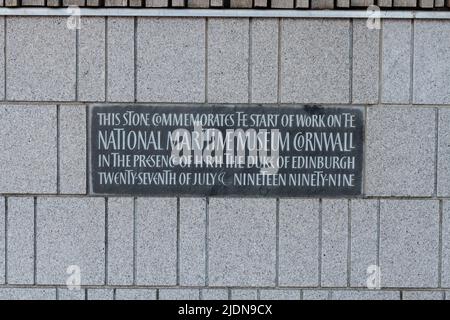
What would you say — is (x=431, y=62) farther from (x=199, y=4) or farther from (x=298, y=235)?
(x=199, y=4)

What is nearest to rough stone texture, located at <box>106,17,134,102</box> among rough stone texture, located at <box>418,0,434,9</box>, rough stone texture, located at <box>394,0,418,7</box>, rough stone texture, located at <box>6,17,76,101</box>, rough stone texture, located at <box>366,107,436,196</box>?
rough stone texture, located at <box>6,17,76,101</box>

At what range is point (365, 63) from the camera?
6.38m

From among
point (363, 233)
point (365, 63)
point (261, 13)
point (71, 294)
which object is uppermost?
point (261, 13)

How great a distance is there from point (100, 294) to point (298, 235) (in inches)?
66.6

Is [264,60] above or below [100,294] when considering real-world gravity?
above

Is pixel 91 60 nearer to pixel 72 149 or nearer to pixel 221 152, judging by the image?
pixel 72 149

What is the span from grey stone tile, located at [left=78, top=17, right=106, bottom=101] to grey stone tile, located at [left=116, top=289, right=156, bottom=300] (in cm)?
158

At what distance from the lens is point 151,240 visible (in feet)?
21.2

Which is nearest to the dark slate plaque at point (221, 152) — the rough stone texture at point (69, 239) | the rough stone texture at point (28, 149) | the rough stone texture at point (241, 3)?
the rough stone texture at point (69, 239)

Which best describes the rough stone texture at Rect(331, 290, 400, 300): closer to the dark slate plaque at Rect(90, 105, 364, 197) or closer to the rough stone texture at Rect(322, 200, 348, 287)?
the rough stone texture at Rect(322, 200, 348, 287)

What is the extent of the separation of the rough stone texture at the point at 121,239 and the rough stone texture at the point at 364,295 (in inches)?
66.8

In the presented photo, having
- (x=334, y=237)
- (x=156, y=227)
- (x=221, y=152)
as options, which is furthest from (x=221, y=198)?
(x=334, y=237)

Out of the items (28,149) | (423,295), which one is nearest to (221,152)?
(28,149)

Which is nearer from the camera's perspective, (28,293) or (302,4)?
(302,4)
